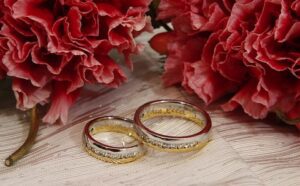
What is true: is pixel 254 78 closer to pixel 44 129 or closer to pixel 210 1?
pixel 210 1

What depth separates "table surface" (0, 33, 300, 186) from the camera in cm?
49

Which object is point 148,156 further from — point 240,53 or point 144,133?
point 240,53

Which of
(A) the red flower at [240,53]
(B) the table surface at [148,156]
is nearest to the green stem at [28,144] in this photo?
(B) the table surface at [148,156]

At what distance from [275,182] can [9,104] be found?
0.90 ft

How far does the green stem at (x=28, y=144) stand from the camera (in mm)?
497

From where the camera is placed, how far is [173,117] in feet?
1.91

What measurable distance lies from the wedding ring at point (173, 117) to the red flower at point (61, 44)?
5cm

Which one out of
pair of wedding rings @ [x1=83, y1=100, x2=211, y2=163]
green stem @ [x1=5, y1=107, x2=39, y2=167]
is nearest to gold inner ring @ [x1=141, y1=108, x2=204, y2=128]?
pair of wedding rings @ [x1=83, y1=100, x2=211, y2=163]

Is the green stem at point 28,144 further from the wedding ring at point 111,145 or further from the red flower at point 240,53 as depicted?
the red flower at point 240,53

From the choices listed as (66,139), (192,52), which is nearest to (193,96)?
(192,52)

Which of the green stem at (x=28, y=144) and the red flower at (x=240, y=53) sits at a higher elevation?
the red flower at (x=240, y=53)

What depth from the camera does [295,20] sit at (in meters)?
0.51

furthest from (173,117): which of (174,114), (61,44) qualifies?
(61,44)

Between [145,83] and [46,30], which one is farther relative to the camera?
[145,83]
